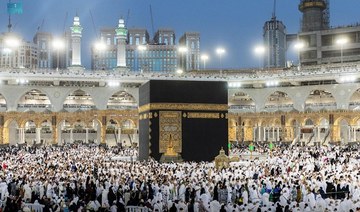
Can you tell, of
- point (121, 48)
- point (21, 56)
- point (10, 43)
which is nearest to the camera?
point (10, 43)

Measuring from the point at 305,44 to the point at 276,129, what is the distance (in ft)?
47.5

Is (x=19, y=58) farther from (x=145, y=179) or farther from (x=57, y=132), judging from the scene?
(x=145, y=179)

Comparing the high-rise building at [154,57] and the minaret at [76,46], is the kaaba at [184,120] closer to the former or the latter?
the minaret at [76,46]

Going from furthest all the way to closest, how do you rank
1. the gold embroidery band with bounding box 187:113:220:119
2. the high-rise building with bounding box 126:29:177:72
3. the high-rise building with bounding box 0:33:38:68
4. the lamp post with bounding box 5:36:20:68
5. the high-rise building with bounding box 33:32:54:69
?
the high-rise building with bounding box 33:32:54:69 → the high-rise building with bounding box 126:29:177:72 → the high-rise building with bounding box 0:33:38:68 → the lamp post with bounding box 5:36:20:68 → the gold embroidery band with bounding box 187:113:220:119

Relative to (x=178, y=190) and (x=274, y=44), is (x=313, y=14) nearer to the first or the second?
(x=274, y=44)

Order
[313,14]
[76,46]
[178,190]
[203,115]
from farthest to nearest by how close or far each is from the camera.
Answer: [313,14], [76,46], [203,115], [178,190]

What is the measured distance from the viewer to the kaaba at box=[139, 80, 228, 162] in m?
21.1

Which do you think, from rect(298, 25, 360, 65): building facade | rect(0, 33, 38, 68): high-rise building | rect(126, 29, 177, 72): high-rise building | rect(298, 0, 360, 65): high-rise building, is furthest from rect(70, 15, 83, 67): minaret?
rect(126, 29, 177, 72): high-rise building

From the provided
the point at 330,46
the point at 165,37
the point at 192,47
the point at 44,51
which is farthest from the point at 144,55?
the point at 330,46

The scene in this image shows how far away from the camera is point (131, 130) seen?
3784 cm

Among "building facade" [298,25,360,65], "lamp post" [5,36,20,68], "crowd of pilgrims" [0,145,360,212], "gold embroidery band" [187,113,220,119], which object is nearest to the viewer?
"crowd of pilgrims" [0,145,360,212]

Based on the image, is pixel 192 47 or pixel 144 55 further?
pixel 192 47

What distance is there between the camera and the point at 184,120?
21.5 metres

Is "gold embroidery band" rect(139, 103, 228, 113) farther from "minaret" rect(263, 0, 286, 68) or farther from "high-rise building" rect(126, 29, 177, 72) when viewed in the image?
"high-rise building" rect(126, 29, 177, 72)
